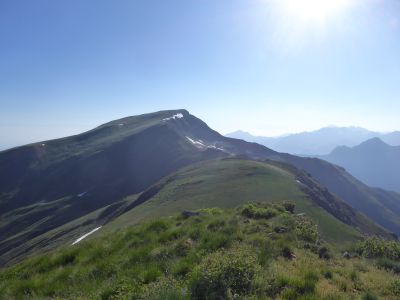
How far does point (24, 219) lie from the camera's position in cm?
14450

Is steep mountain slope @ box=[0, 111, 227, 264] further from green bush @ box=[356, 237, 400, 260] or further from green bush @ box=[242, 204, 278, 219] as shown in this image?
green bush @ box=[356, 237, 400, 260]

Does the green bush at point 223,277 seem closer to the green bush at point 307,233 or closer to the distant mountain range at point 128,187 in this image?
the green bush at point 307,233

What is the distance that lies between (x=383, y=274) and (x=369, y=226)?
110m

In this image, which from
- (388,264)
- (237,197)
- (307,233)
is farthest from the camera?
(237,197)

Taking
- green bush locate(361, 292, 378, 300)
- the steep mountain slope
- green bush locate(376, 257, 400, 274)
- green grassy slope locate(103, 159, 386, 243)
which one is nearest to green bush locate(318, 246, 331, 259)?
green bush locate(376, 257, 400, 274)

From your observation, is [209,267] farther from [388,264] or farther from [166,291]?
[388,264]

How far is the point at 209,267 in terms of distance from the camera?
8.34 metres

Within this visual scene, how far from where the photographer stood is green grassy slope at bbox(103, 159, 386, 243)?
52953mm

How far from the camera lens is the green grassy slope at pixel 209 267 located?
26.6ft

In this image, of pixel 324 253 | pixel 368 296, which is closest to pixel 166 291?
pixel 368 296

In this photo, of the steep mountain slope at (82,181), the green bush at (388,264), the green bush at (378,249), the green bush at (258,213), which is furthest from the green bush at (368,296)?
the steep mountain slope at (82,181)

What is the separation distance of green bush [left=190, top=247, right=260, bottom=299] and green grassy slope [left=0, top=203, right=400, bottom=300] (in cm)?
2

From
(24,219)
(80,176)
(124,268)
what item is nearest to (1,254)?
(24,219)

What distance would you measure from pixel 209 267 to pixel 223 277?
52 cm
